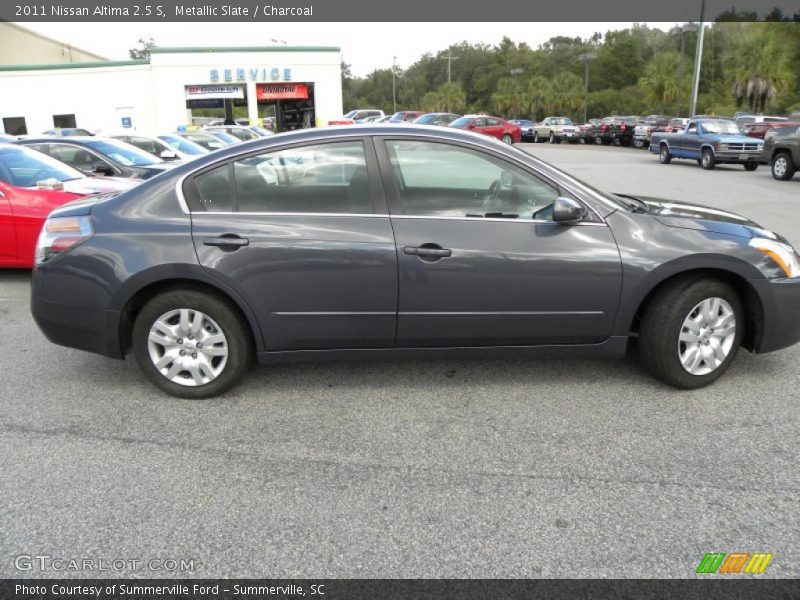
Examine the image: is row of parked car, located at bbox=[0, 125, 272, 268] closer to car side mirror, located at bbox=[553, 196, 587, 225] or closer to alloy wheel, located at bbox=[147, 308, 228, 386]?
alloy wheel, located at bbox=[147, 308, 228, 386]

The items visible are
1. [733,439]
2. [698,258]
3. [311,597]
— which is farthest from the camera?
[698,258]

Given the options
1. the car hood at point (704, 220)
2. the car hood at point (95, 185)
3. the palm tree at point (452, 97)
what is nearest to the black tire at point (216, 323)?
the car hood at point (704, 220)

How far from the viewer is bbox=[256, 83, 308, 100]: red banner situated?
35.9 m

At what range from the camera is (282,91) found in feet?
118

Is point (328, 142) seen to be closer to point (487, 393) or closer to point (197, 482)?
point (487, 393)

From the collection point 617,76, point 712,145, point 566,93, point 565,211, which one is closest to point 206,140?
point 565,211

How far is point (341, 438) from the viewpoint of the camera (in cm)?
341

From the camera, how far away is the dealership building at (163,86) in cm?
3531

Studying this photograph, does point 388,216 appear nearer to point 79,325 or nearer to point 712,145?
point 79,325

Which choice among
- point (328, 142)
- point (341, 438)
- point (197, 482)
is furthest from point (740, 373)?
point (197, 482)

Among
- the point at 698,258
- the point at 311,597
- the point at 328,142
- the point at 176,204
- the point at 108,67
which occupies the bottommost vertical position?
the point at 311,597

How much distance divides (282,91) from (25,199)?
31355mm

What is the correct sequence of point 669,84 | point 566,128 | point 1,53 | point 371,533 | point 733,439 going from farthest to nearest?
point 669,84, point 1,53, point 566,128, point 733,439, point 371,533

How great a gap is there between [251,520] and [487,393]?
174 cm
